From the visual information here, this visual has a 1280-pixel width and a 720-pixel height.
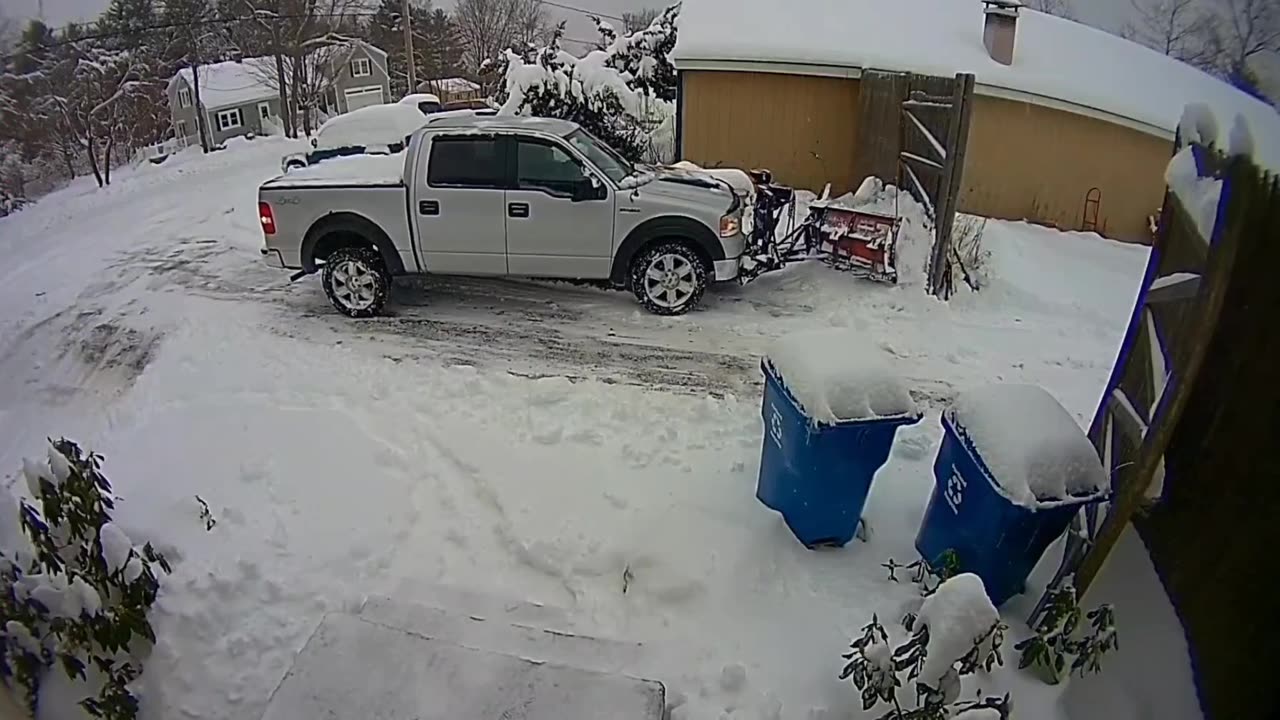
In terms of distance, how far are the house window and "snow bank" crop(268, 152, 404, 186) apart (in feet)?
2.14

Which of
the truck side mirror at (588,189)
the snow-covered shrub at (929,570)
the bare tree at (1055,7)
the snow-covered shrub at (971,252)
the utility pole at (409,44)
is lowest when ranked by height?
the snow-covered shrub at (929,570)

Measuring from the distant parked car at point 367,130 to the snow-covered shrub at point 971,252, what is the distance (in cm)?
468

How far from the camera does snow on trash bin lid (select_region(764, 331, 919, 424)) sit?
2.33m

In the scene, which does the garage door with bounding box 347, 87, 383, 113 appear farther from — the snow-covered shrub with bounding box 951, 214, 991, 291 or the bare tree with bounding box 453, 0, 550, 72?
the snow-covered shrub with bounding box 951, 214, 991, 291

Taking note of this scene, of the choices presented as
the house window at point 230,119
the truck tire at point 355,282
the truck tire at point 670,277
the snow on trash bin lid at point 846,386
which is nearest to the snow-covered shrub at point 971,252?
the truck tire at point 670,277

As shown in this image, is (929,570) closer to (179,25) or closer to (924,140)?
(179,25)

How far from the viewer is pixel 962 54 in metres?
3.47

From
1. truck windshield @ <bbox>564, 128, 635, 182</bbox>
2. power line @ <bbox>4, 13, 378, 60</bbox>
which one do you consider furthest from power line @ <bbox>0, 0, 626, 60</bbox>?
truck windshield @ <bbox>564, 128, 635, 182</bbox>

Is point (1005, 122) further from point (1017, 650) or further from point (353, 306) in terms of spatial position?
point (353, 306)

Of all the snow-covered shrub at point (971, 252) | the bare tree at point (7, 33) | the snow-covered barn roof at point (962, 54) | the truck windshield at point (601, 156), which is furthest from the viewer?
the truck windshield at point (601, 156)

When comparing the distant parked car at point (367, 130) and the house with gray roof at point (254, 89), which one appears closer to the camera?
the house with gray roof at point (254, 89)

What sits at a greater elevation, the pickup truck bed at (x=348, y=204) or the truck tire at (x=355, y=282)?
the pickup truck bed at (x=348, y=204)

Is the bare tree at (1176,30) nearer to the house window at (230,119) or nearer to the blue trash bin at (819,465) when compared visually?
the blue trash bin at (819,465)

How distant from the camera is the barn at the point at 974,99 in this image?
6.42ft
